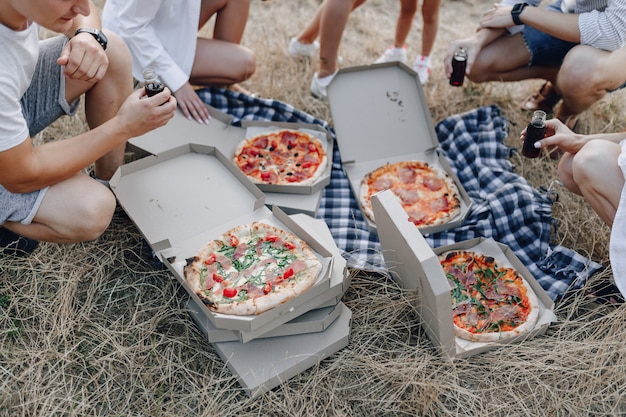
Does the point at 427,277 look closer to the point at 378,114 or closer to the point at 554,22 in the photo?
the point at 378,114

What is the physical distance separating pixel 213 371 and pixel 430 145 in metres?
1.86

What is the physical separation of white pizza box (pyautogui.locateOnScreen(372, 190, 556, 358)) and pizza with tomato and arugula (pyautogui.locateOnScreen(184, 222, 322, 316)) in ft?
1.16

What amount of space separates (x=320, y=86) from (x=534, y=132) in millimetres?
1721

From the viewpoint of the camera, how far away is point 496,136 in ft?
12.2

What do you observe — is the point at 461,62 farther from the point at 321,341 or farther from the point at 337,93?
the point at 321,341

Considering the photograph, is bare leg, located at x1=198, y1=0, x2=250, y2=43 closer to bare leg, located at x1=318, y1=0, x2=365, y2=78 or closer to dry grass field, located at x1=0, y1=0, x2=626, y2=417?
bare leg, located at x1=318, y1=0, x2=365, y2=78

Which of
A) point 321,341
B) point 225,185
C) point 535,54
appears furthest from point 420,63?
point 321,341

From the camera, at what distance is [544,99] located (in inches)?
165

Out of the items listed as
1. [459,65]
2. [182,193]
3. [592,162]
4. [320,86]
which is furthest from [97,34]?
[592,162]

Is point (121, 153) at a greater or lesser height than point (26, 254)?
greater

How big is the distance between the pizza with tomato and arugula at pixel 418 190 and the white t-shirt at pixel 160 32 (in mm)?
1273

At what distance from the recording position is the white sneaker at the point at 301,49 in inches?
186

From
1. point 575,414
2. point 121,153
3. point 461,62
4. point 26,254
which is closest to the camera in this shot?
point 575,414

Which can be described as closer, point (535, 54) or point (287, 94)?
point (535, 54)
